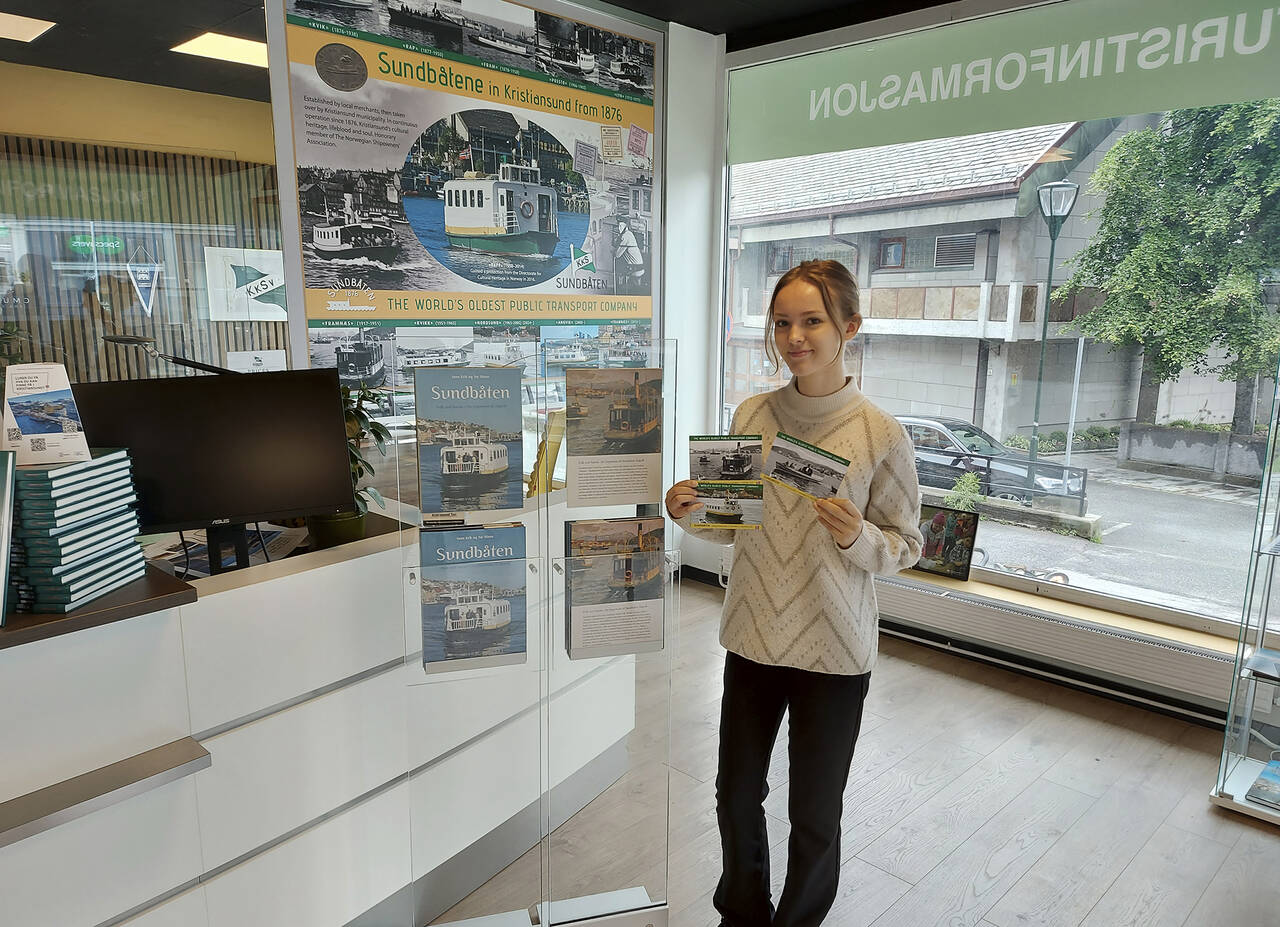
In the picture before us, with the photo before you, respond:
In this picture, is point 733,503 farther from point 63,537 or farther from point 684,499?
point 63,537

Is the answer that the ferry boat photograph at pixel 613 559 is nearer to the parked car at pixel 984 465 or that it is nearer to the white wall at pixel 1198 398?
the parked car at pixel 984 465

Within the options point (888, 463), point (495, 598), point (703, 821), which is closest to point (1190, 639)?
point (703, 821)

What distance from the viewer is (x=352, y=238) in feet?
11.0

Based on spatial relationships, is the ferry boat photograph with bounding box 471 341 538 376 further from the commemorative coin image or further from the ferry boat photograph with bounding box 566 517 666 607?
the commemorative coin image

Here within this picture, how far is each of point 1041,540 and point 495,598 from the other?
299 cm

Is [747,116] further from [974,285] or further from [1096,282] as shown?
[1096,282]

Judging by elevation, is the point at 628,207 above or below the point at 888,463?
above

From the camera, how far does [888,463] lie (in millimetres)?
1886

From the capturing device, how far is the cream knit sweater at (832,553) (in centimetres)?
187

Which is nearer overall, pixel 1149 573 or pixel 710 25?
pixel 1149 573

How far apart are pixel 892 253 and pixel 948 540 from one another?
1.49 metres

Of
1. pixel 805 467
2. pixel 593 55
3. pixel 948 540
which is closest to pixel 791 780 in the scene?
pixel 805 467

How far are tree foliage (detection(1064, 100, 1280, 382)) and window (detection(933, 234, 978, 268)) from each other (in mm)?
486

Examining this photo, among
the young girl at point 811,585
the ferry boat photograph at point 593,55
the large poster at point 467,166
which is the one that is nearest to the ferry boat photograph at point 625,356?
the young girl at point 811,585
